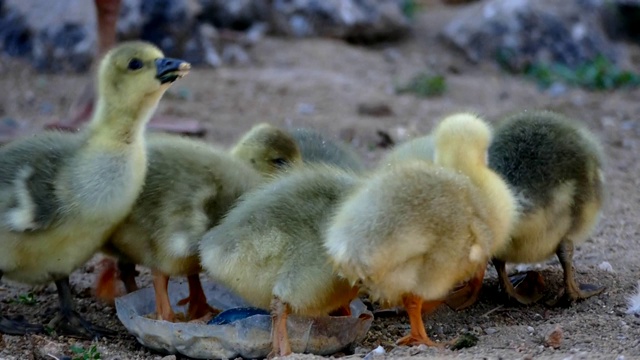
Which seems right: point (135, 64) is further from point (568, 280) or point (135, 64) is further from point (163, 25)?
point (163, 25)

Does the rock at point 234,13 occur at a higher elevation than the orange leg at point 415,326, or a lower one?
lower

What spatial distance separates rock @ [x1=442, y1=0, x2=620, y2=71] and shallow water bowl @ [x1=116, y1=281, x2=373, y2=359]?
241 inches

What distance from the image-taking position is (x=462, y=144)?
3578 millimetres

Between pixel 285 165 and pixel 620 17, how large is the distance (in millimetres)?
6758

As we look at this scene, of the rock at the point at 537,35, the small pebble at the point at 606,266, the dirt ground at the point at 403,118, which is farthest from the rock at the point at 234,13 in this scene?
the small pebble at the point at 606,266

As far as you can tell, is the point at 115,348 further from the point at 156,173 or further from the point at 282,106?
the point at 282,106

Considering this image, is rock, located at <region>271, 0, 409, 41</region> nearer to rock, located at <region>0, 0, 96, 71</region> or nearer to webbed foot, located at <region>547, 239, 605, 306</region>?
rock, located at <region>0, 0, 96, 71</region>

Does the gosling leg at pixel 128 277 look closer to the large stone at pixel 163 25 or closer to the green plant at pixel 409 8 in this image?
the large stone at pixel 163 25

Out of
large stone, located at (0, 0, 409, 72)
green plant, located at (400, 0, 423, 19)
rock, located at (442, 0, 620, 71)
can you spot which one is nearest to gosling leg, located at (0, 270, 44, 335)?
large stone, located at (0, 0, 409, 72)

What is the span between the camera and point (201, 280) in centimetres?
442

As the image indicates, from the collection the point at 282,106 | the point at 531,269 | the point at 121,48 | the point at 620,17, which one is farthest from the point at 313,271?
the point at 620,17

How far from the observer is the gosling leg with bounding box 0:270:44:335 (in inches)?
151

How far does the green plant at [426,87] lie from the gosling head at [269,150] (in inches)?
166

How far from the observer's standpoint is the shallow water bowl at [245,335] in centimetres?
350
